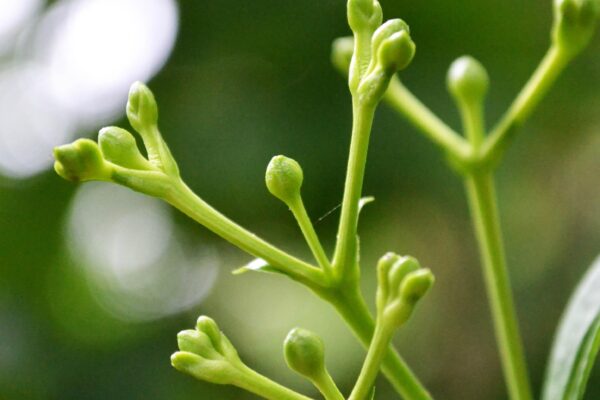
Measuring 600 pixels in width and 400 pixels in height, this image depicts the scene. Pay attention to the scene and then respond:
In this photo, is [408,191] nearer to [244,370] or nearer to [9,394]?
[9,394]

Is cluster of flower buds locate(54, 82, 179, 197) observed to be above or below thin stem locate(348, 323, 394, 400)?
above

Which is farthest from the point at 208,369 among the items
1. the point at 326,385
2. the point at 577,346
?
the point at 577,346

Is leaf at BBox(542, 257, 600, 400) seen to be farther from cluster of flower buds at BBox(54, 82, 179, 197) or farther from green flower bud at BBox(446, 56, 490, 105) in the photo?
cluster of flower buds at BBox(54, 82, 179, 197)

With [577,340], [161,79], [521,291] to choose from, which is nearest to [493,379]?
[521,291]

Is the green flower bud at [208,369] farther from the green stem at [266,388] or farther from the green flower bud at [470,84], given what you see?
the green flower bud at [470,84]

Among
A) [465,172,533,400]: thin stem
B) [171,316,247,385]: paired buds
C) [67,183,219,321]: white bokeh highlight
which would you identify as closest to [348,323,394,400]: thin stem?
[171,316,247,385]: paired buds

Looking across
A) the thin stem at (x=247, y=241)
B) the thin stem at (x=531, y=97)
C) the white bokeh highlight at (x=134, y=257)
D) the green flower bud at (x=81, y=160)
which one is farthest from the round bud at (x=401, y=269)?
the white bokeh highlight at (x=134, y=257)
